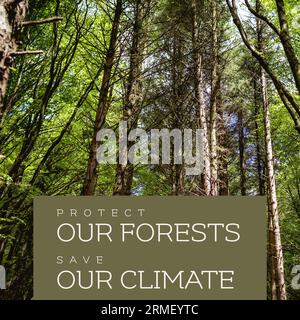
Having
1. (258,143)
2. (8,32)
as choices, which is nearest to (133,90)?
(8,32)

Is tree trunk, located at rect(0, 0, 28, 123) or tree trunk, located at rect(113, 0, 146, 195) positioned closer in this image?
tree trunk, located at rect(0, 0, 28, 123)

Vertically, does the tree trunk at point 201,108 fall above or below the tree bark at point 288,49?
above

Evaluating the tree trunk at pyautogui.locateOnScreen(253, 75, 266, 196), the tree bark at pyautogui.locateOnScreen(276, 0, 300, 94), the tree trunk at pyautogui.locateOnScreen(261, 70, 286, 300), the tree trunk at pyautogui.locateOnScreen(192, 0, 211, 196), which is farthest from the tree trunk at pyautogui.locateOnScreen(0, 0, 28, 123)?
the tree trunk at pyautogui.locateOnScreen(253, 75, 266, 196)

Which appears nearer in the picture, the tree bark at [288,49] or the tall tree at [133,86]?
the tree bark at [288,49]

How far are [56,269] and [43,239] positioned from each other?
432 mm

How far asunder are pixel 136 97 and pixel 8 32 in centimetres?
450

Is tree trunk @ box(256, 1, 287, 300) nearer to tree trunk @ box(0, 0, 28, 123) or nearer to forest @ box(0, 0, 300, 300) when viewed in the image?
forest @ box(0, 0, 300, 300)

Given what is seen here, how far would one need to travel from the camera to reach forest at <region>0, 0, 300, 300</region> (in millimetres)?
4340

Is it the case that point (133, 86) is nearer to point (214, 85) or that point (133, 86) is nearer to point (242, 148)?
point (214, 85)

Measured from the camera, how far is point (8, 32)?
2426 mm

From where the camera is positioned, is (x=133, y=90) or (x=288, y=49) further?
(x=133, y=90)

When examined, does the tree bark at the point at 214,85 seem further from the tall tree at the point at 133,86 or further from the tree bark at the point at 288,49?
the tree bark at the point at 288,49

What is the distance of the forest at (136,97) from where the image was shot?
14.2 feet

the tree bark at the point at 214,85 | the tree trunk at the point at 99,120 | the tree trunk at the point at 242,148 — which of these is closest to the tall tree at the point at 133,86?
the tree trunk at the point at 99,120
